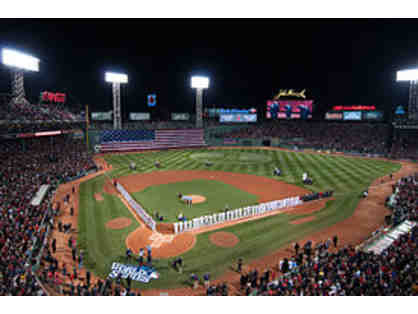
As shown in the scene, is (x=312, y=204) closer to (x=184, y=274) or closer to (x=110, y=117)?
(x=184, y=274)

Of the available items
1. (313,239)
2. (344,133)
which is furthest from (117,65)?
(313,239)

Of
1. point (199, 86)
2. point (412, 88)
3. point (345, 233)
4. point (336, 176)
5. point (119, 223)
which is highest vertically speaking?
point (199, 86)

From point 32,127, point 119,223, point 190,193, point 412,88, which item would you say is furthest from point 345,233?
point 412,88

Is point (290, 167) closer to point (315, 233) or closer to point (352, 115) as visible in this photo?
point (315, 233)

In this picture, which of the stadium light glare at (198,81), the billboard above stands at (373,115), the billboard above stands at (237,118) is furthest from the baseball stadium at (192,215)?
the billboard above stands at (237,118)

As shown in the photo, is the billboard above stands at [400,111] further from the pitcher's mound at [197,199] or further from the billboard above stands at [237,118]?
the pitcher's mound at [197,199]

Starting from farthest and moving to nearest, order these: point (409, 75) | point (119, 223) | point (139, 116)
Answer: point (139, 116)
point (409, 75)
point (119, 223)

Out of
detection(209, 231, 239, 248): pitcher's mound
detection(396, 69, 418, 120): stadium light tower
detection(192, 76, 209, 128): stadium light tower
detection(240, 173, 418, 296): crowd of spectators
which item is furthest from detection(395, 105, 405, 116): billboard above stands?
detection(209, 231, 239, 248): pitcher's mound
